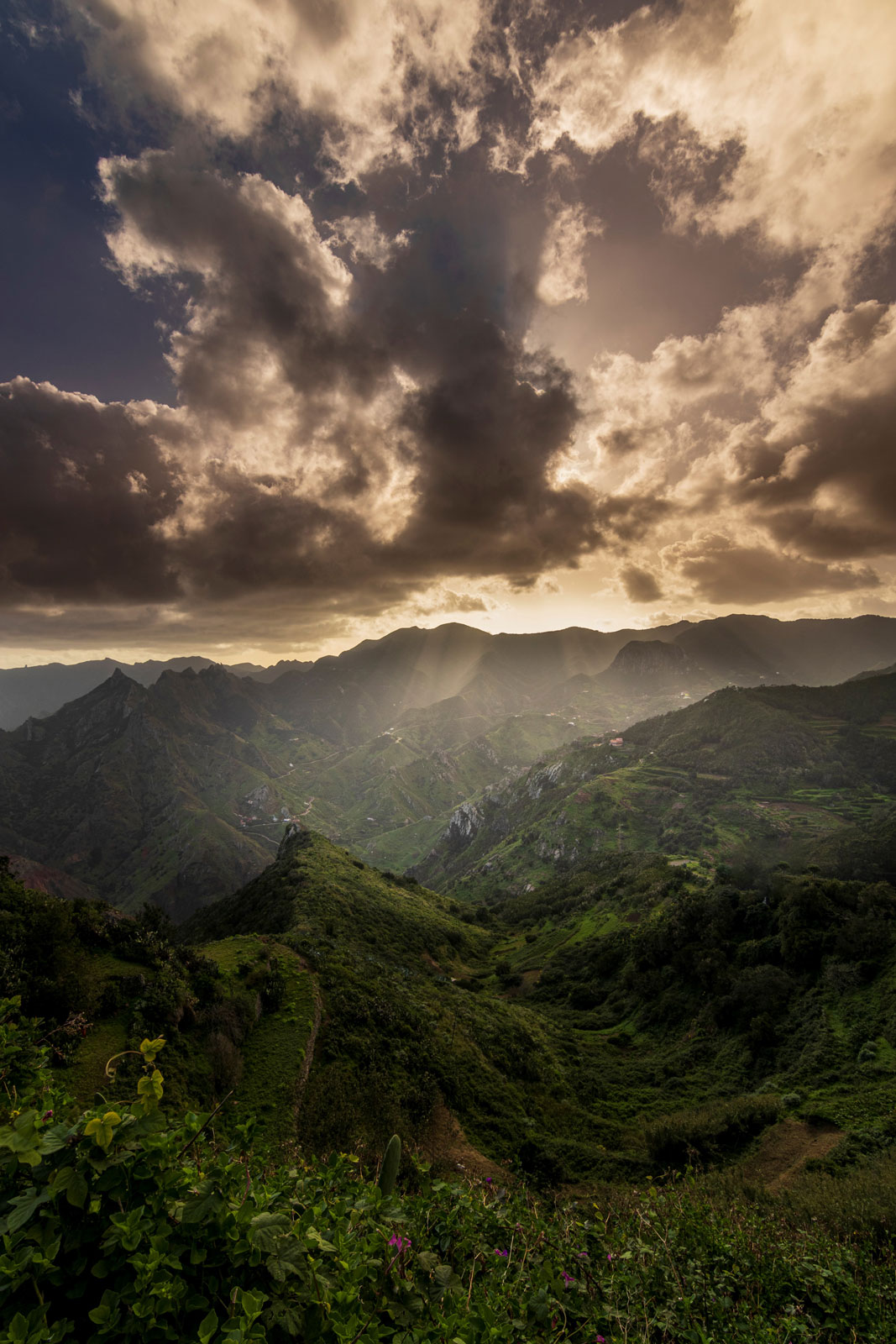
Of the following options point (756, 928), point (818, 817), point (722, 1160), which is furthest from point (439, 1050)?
point (818, 817)

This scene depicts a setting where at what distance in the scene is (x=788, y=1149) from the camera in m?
28.5

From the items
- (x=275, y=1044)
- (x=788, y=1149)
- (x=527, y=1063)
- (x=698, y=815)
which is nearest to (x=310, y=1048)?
(x=275, y=1044)

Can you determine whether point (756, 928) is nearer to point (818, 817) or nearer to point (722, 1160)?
point (722, 1160)

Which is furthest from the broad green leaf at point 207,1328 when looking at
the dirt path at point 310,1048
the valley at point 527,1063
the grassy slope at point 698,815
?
the grassy slope at point 698,815

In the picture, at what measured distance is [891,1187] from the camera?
→ 51.1 feet

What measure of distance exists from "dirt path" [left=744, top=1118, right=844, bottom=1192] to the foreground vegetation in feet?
87.2

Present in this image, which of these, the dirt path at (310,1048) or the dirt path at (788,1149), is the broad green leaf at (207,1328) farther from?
the dirt path at (788,1149)

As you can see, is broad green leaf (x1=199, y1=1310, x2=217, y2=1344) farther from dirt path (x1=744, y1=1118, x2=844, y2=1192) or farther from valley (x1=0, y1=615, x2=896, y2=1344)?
dirt path (x1=744, y1=1118, x2=844, y2=1192)

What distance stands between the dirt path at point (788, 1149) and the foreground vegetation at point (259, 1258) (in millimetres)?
26590

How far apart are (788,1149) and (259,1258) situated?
41.2 meters

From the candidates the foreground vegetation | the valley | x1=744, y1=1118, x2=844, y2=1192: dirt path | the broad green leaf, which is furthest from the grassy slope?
the broad green leaf

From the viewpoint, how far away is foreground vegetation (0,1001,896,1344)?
97.0 inches

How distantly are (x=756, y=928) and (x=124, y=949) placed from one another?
65143 millimetres

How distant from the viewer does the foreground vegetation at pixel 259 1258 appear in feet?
8.08
